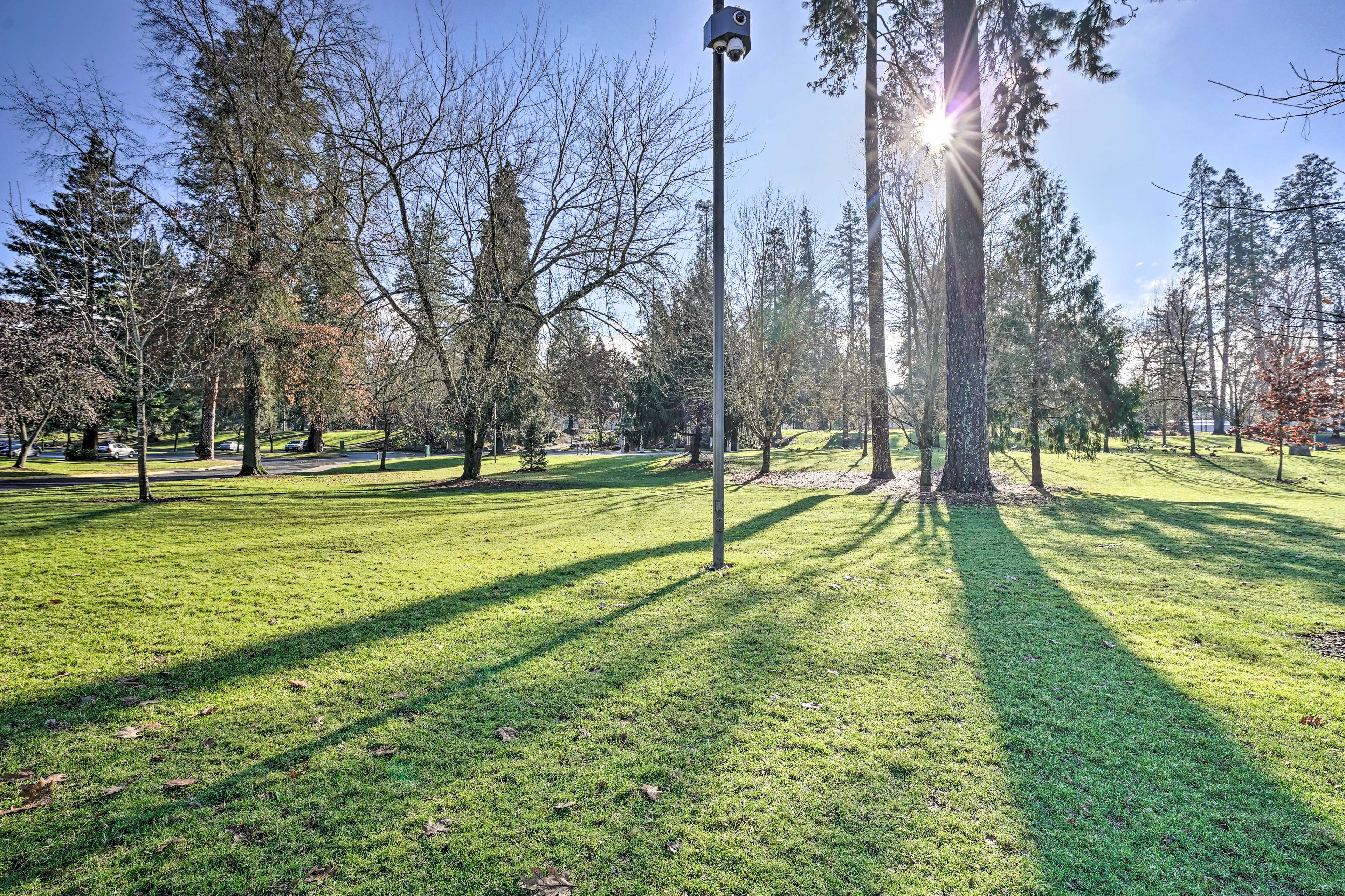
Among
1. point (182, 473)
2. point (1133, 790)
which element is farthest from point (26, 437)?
point (1133, 790)

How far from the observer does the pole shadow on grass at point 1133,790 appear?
2.17 metres

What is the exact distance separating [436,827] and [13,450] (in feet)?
159

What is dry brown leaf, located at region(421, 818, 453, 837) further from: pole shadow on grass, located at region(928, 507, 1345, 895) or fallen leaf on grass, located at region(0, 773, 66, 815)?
pole shadow on grass, located at region(928, 507, 1345, 895)

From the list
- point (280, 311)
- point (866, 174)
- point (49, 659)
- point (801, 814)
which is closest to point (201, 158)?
point (280, 311)

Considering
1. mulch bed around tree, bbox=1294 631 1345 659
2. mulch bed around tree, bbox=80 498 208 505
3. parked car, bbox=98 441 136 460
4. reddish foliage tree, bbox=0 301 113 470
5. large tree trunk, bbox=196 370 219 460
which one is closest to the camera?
mulch bed around tree, bbox=1294 631 1345 659

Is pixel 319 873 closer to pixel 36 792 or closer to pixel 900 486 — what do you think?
pixel 36 792

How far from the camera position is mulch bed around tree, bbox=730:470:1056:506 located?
12719mm

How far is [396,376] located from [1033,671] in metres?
14.8

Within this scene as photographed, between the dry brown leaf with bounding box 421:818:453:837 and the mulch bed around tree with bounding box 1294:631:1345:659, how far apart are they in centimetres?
621

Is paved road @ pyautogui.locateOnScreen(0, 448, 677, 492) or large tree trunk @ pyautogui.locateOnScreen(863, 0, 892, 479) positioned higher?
large tree trunk @ pyautogui.locateOnScreen(863, 0, 892, 479)

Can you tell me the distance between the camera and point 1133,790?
8.79 ft

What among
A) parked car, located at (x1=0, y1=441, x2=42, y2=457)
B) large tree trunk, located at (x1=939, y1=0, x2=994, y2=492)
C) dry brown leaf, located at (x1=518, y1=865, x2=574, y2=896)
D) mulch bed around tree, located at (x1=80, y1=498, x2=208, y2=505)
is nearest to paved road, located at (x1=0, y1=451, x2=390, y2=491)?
mulch bed around tree, located at (x1=80, y1=498, x2=208, y2=505)

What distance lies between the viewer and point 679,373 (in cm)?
2281

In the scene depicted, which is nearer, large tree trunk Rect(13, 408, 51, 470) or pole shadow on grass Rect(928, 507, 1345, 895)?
pole shadow on grass Rect(928, 507, 1345, 895)
